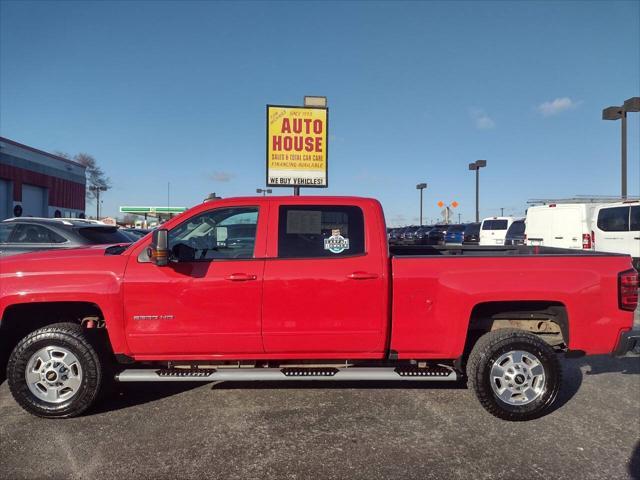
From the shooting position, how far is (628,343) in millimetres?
3850

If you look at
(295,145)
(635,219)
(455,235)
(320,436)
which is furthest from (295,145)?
(455,235)

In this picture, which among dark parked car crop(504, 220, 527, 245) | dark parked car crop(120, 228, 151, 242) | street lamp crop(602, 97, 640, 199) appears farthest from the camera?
street lamp crop(602, 97, 640, 199)

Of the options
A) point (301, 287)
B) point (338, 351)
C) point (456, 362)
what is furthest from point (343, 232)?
point (456, 362)

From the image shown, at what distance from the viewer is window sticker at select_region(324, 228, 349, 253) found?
395 centimetres

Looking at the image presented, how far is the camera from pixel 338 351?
154 inches

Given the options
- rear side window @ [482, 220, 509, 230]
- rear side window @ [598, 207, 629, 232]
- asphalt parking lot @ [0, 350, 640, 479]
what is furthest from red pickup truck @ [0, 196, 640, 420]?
rear side window @ [482, 220, 509, 230]

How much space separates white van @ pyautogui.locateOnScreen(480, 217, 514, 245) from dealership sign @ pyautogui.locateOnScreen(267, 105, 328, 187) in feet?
32.5

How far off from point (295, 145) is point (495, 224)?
36.6ft

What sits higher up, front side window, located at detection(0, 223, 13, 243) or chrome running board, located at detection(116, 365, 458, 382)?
front side window, located at detection(0, 223, 13, 243)

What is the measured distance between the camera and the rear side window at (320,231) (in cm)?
394

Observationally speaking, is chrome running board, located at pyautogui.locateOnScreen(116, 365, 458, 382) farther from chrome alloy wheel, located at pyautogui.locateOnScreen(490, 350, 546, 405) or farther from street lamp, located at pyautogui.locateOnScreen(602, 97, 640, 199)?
street lamp, located at pyautogui.locateOnScreen(602, 97, 640, 199)

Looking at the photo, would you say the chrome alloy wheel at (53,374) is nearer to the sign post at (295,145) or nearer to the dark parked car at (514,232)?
the sign post at (295,145)

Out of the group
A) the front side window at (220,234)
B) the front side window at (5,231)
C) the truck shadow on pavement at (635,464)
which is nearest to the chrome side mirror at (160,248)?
the front side window at (220,234)

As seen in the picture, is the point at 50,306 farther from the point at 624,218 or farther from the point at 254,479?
the point at 624,218
